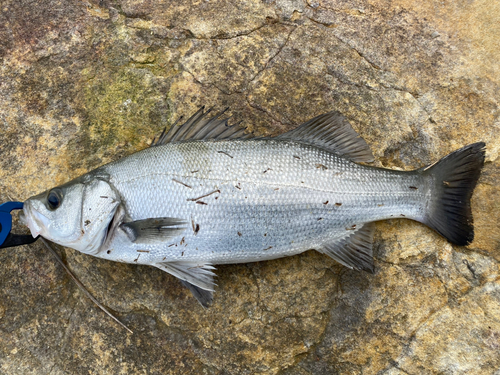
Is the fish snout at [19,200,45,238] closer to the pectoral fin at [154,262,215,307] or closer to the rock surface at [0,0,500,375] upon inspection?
the rock surface at [0,0,500,375]

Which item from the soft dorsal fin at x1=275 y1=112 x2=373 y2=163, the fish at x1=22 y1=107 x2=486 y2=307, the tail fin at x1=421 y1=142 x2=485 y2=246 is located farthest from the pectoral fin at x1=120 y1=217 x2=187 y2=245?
the tail fin at x1=421 y1=142 x2=485 y2=246

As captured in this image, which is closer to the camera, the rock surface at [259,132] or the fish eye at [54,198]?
the fish eye at [54,198]

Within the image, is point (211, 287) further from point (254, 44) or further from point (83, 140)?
point (254, 44)

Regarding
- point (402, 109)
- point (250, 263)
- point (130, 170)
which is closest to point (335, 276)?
point (250, 263)

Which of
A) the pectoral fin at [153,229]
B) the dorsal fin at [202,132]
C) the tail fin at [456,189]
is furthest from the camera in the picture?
the dorsal fin at [202,132]

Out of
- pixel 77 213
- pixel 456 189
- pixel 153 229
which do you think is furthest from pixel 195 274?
pixel 456 189

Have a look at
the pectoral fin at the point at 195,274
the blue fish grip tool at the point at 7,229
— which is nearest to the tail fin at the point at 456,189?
the pectoral fin at the point at 195,274

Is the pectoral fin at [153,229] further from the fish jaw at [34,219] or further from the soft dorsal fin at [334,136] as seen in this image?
the soft dorsal fin at [334,136]
